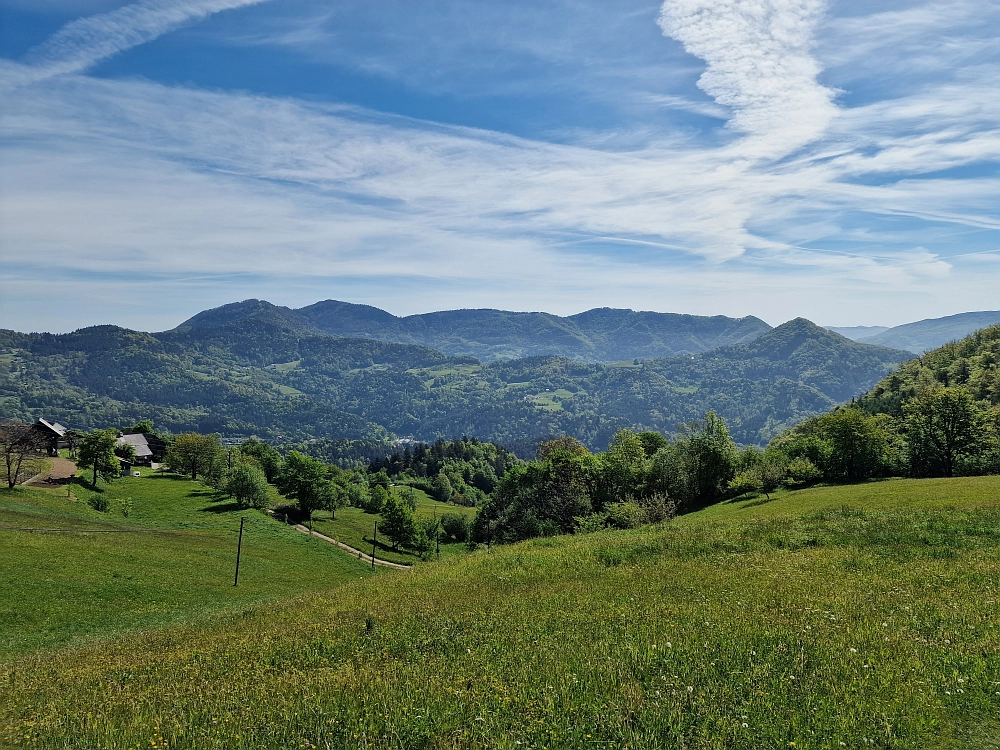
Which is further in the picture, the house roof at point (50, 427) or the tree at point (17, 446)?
the house roof at point (50, 427)

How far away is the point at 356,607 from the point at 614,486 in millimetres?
68201

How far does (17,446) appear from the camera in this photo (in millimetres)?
69875

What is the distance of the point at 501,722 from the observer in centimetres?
875

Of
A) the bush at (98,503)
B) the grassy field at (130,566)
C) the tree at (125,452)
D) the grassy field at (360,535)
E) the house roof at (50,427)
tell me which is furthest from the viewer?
the tree at (125,452)

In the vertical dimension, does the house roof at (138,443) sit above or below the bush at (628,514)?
Result: below

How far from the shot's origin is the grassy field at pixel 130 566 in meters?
31.8

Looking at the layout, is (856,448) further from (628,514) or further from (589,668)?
(589,668)

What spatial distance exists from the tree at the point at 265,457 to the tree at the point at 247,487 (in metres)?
51.7

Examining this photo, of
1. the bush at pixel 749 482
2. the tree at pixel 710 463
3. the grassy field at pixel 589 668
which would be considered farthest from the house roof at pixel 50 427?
the bush at pixel 749 482

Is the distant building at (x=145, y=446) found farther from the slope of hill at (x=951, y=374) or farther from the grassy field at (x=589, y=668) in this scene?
the slope of hill at (x=951, y=374)

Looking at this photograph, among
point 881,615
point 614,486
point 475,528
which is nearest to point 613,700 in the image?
point 881,615

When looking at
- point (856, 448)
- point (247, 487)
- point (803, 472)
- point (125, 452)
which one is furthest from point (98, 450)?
point (856, 448)

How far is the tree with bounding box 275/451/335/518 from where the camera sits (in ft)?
338

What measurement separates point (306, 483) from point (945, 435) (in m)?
99.1
